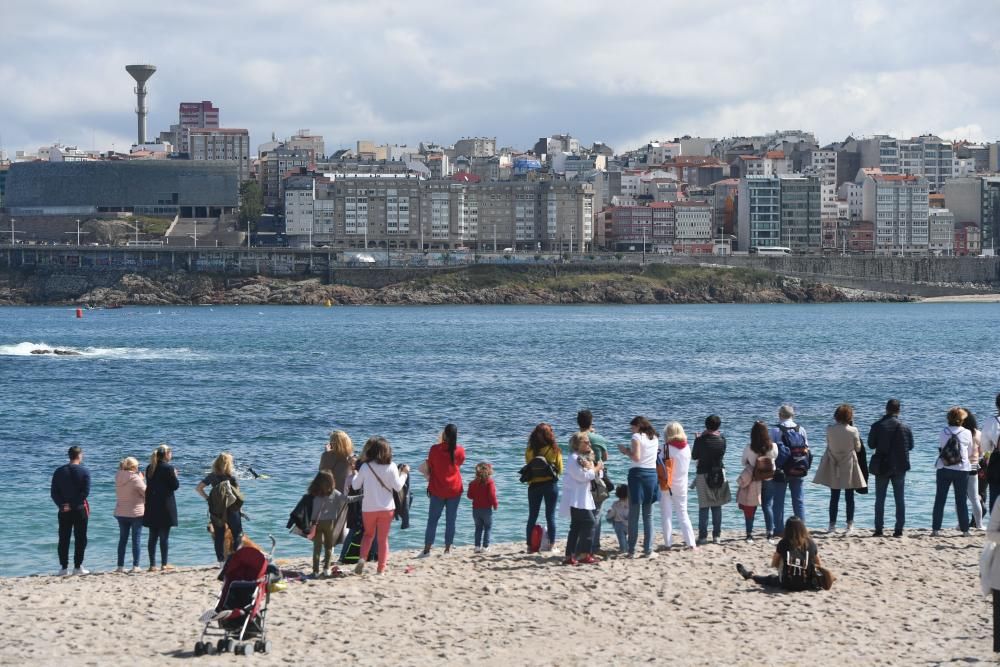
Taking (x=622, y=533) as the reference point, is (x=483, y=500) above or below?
above

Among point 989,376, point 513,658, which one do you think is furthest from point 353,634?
point 989,376

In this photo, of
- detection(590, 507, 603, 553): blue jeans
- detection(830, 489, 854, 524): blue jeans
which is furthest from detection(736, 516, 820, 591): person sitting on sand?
detection(830, 489, 854, 524): blue jeans

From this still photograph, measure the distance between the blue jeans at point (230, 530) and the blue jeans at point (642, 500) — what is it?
4051mm

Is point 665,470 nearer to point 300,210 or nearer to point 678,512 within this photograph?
point 678,512

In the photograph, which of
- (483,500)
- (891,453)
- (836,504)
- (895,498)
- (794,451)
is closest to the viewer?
(483,500)

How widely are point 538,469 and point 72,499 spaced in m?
4.83

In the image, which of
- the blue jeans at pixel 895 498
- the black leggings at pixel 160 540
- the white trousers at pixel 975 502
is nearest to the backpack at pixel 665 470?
the blue jeans at pixel 895 498

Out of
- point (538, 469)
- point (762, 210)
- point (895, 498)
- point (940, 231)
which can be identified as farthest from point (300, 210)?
point (538, 469)

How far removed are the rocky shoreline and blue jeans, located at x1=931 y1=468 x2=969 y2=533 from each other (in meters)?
130

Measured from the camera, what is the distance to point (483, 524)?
16.0 m

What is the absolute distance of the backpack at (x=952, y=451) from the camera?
52.1ft

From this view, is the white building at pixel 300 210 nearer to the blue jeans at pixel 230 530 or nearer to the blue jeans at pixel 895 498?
the blue jeans at pixel 895 498

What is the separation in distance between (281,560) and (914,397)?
30.7 meters

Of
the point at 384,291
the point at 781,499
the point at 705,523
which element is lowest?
the point at 384,291
